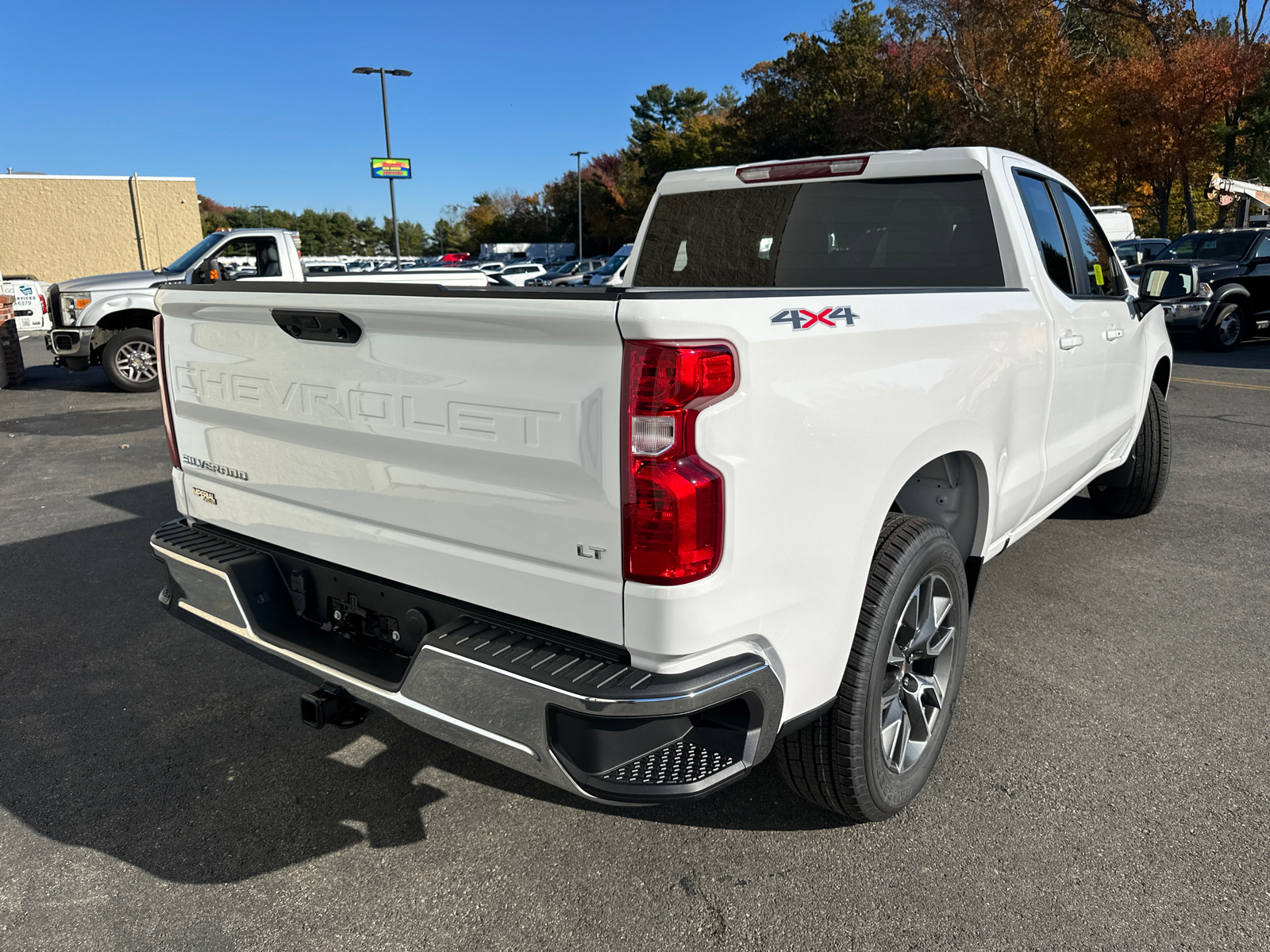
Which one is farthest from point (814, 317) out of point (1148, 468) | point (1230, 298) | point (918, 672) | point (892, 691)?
point (1230, 298)

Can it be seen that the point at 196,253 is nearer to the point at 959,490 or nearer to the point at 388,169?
the point at 959,490

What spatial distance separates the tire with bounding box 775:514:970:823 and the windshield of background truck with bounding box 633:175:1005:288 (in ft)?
4.48

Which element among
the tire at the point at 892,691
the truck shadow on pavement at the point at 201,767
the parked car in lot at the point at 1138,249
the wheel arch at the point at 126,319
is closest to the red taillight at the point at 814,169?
the tire at the point at 892,691

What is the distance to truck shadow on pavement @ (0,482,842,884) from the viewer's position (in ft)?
8.73

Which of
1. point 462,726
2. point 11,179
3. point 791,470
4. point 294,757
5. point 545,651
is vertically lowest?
point 294,757

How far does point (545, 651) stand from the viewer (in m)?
2.05

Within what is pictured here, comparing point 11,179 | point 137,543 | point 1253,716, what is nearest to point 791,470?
point 1253,716

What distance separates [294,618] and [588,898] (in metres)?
1.19

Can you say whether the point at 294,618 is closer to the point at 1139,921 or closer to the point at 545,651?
the point at 545,651

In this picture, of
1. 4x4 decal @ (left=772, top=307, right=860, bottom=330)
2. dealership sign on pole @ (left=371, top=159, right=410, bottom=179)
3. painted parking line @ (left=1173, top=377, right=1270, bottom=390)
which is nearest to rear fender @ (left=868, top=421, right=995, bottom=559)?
4x4 decal @ (left=772, top=307, right=860, bottom=330)

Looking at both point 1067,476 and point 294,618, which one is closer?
point 294,618

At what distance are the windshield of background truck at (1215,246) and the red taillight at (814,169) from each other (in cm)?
1451

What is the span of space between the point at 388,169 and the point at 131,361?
15959mm

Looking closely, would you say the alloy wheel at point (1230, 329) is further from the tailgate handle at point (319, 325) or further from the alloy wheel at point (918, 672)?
the tailgate handle at point (319, 325)
